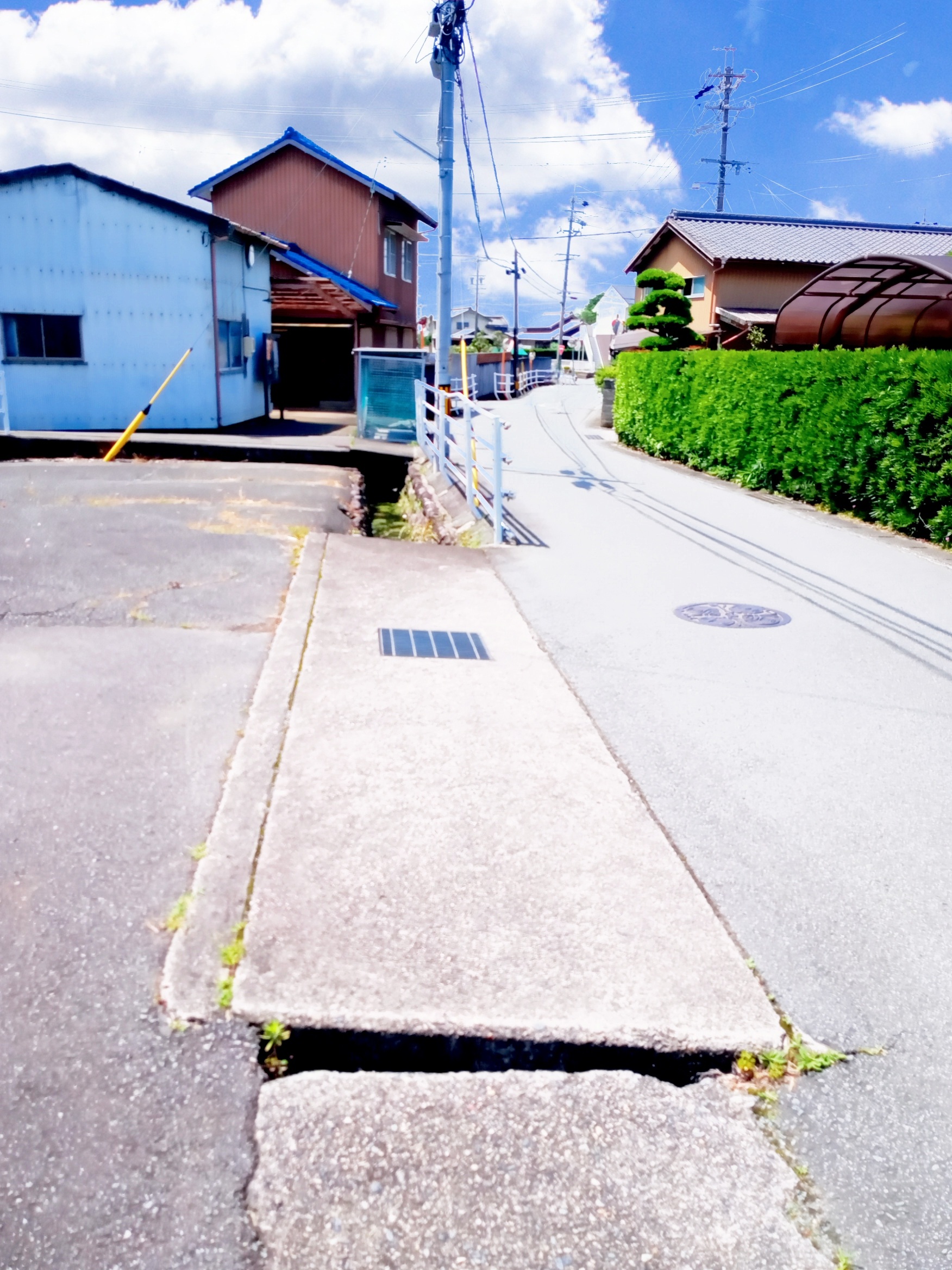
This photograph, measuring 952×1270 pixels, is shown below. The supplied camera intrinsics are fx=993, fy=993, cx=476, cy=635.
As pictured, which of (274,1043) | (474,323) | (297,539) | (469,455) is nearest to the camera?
(274,1043)

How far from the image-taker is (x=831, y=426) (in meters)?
12.6

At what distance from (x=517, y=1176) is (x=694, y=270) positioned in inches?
1384

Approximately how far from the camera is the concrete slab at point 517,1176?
2.10m

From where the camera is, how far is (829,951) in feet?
10.5

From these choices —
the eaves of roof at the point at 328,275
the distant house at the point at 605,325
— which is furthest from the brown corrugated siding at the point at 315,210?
the distant house at the point at 605,325

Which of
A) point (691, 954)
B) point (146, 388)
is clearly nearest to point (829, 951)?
point (691, 954)

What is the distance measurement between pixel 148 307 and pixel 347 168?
1197 centimetres

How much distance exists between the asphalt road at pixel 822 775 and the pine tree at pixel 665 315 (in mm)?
17956

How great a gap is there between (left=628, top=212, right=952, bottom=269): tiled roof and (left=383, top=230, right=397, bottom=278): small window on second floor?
969 centimetres

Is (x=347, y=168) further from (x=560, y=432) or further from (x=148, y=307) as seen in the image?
(x=148, y=307)

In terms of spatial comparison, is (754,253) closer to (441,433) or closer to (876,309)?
(876,309)

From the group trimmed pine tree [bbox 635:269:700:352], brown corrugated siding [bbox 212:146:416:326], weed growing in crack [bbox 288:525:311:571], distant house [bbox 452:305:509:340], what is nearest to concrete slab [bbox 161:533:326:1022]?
weed growing in crack [bbox 288:525:311:571]

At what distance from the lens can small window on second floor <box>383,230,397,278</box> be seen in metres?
29.7

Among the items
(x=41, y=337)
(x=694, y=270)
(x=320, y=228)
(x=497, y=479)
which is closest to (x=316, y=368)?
(x=320, y=228)
